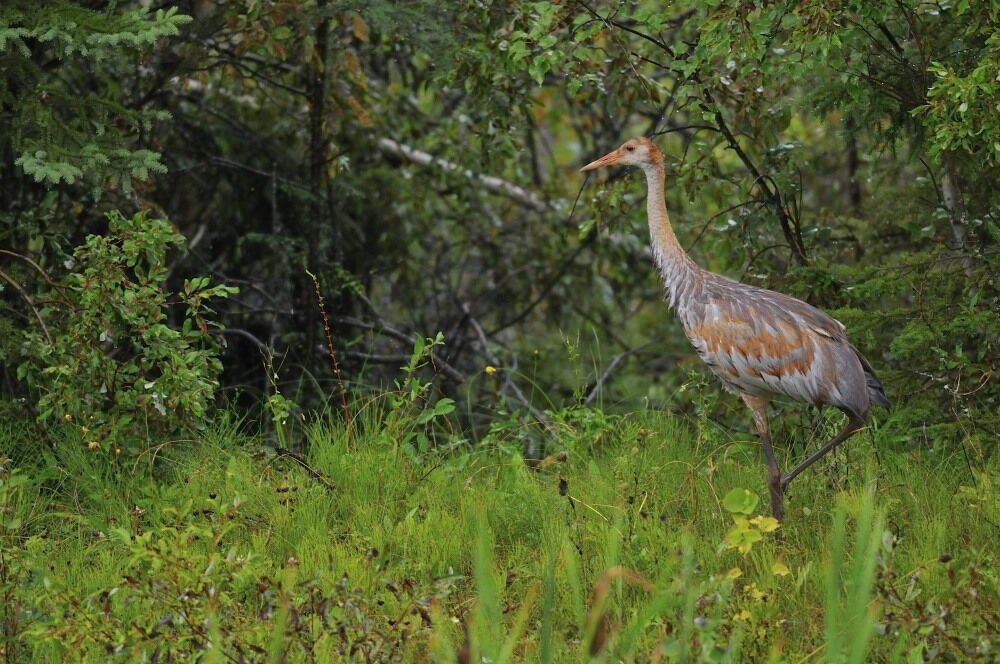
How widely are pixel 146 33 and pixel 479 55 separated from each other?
7.00ft

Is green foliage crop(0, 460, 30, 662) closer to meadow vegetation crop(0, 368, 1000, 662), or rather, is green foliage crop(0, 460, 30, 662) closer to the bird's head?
meadow vegetation crop(0, 368, 1000, 662)

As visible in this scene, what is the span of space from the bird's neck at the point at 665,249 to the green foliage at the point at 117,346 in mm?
2247

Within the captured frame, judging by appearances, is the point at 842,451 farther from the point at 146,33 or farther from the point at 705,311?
the point at 146,33

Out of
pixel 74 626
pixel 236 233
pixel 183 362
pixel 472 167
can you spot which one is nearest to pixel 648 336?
pixel 472 167

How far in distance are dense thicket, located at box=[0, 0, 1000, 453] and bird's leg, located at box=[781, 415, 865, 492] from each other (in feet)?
1.79

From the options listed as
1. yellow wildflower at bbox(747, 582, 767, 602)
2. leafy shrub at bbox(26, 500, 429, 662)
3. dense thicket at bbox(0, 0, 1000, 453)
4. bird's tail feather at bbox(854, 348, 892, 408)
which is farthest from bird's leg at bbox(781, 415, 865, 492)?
leafy shrub at bbox(26, 500, 429, 662)

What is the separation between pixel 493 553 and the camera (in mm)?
5586

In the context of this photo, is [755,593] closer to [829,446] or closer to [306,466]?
[829,446]

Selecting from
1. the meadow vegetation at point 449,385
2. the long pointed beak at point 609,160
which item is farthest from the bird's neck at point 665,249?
the meadow vegetation at point 449,385

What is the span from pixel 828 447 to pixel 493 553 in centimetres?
166

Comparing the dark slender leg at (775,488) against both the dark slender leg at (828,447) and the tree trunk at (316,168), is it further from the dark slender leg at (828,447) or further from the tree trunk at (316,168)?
the tree trunk at (316,168)

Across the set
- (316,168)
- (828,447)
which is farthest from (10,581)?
(316,168)

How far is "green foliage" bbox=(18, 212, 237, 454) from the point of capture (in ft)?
20.4

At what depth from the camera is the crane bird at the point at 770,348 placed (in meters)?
5.86
